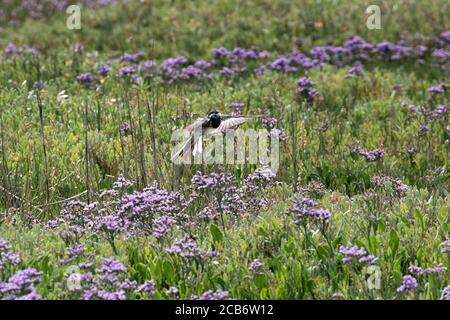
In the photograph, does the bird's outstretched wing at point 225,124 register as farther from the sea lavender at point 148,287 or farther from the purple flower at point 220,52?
the purple flower at point 220,52

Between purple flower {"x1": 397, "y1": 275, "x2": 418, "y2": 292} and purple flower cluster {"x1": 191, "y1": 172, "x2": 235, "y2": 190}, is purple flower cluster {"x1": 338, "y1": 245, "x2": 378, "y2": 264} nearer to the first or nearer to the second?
purple flower {"x1": 397, "y1": 275, "x2": 418, "y2": 292}

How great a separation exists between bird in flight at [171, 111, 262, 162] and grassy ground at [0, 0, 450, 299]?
0.26 metres

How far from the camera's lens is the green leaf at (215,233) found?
21.1 ft

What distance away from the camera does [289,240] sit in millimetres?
6262

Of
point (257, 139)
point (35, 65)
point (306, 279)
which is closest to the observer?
point (306, 279)

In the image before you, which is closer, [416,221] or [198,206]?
[416,221]

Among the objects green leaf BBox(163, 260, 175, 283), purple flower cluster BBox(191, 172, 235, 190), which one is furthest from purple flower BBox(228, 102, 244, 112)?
green leaf BBox(163, 260, 175, 283)

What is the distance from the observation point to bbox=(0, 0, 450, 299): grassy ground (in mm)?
5965

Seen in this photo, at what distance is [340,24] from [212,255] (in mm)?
9066

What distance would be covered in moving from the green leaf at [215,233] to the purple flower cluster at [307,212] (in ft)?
1.93

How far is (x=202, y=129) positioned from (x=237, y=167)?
31.2 inches

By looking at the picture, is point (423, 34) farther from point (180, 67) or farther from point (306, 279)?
point (306, 279)

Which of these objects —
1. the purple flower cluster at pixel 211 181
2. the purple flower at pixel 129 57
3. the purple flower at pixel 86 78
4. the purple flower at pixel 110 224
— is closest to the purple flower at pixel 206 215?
the purple flower cluster at pixel 211 181
